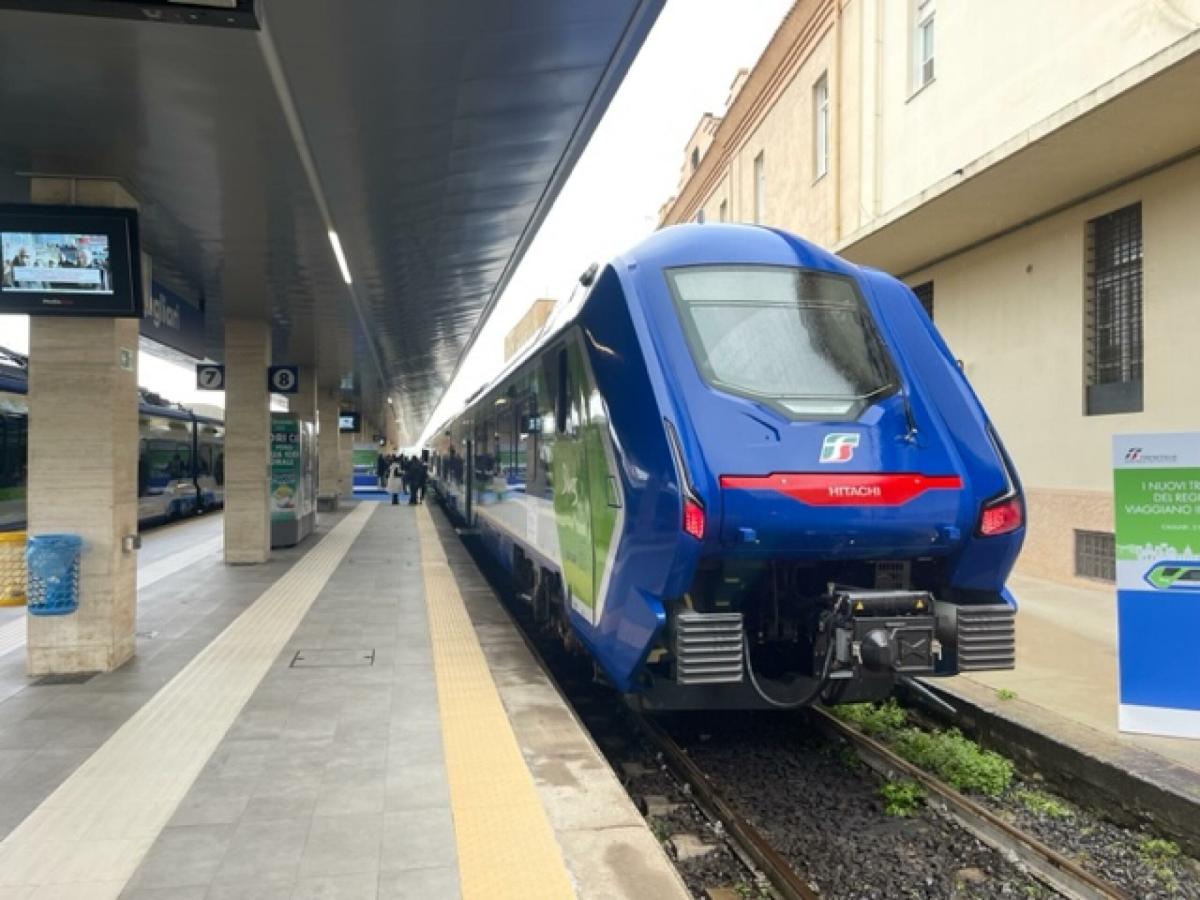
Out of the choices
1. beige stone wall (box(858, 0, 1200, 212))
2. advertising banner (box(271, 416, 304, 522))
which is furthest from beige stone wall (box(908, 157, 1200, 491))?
advertising banner (box(271, 416, 304, 522))

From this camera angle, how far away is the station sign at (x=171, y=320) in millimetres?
8289

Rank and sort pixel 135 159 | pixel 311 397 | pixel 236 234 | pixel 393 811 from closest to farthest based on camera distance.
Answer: pixel 393 811 → pixel 135 159 → pixel 236 234 → pixel 311 397

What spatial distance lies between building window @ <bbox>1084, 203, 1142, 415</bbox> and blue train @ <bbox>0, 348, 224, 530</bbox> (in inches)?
475

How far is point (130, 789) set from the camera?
431 cm

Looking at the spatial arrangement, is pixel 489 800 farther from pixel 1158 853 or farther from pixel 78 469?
pixel 78 469

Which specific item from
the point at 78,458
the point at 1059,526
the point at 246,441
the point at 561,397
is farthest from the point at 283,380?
the point at 1059,526

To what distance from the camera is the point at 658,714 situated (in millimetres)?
6324

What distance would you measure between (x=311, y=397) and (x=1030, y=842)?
660 inches

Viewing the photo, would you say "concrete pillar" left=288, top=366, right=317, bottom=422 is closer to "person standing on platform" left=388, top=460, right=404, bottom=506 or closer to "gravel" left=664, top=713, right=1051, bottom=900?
"person standing on platform" left=388, top=460, right=404, bottom=506

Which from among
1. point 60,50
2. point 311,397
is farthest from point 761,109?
point 60,50

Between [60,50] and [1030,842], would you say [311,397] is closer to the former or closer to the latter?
[60,50]

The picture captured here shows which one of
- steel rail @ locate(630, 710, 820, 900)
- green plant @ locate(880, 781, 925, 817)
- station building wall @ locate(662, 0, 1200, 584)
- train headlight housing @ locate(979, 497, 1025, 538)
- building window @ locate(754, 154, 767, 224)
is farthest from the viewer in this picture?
building window @ locate(754, 154, 767, 224)

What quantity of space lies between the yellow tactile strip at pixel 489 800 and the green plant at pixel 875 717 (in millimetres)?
2400

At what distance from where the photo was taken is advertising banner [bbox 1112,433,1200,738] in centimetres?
527
